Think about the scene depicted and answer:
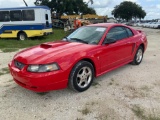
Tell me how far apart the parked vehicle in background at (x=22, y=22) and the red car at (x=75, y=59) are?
372 inches

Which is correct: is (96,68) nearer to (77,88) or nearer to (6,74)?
(77,88)

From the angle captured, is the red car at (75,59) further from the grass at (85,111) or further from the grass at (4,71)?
the grass at (4,71)

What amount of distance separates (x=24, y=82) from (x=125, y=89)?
2.19 metres

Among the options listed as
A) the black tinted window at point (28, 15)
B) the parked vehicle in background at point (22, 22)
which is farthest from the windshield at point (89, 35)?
the black tinted window at point (28, 15)

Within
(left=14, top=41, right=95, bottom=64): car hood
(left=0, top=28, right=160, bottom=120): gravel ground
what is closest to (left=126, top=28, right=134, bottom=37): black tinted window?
(left=0, top=28, right=160, bottom=120): gravel ground

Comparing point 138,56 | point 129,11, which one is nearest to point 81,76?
point 138,56

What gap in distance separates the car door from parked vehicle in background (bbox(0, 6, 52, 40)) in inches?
382

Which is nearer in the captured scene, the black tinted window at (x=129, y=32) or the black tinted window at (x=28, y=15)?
the black tinted window at (x=129, y=32)

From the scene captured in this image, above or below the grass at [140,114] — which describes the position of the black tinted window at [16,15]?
above

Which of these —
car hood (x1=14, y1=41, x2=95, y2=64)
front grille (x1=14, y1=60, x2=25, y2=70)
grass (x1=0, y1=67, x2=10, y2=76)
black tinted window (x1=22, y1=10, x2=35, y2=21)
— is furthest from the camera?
black tinted window (x1=22, y1=10, x2=35, y2=21)

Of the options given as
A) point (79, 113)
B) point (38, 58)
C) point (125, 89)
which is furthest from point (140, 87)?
point (38, 58)

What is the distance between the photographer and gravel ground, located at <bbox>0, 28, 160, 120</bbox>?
3.32m

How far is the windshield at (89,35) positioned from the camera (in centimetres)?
466

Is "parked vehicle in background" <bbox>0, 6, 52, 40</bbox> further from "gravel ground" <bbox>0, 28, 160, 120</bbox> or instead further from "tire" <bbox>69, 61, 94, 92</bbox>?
"tire" <bbox>69, 61, 94, 92</bbox>
